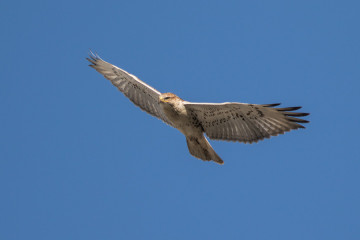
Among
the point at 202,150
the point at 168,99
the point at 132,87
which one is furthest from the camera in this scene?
the point at 132,87

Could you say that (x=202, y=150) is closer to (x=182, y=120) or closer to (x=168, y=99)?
(x=182, y=120)

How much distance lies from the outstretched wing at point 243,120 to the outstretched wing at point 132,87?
1.27 metres

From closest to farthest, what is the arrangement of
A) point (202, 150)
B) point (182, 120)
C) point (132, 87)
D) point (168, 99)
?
point (168, 99) < point (182, 120) < point (202, 150) < point (132, 87)

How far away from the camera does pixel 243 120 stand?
9492mm

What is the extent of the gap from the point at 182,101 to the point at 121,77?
7.43ft

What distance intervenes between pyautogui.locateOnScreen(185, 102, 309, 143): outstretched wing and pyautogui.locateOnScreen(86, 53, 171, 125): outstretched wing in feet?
4.17

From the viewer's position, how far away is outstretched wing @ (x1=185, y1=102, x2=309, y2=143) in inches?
357

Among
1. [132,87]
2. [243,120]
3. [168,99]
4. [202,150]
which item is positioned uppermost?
[132,87]

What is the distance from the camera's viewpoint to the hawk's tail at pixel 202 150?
973cm

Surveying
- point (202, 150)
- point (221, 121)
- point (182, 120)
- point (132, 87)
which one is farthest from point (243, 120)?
point (132, 87)

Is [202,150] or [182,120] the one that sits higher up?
[182,120]

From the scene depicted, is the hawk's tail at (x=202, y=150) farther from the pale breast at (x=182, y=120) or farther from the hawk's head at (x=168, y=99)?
the hawk's head at (x=168, y=99)

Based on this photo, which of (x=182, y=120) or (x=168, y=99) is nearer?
(x=168, y=99)

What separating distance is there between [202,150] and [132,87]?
240cm
